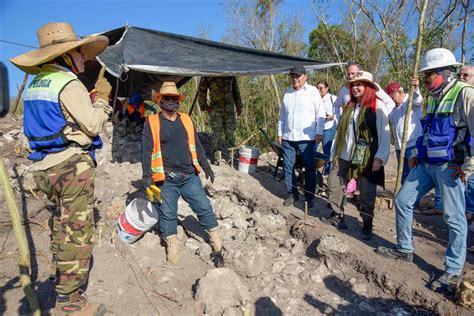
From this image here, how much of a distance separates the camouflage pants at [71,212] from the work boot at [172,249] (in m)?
1.31

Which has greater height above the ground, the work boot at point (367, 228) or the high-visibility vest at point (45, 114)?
the high-visibility vest at point (45, 114)

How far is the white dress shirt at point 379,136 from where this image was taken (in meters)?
3.88

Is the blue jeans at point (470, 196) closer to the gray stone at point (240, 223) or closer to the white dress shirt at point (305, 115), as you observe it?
the white dress shirt at point (305, 115)

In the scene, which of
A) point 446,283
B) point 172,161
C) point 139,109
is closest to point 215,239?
point 172,161

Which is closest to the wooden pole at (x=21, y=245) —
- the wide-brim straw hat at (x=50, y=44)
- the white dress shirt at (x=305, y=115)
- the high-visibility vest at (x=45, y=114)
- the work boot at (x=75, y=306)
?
the work boot at (x=75, y=306)

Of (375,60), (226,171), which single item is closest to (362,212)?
(226,171)

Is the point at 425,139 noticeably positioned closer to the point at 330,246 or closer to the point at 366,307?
the point at 330,246

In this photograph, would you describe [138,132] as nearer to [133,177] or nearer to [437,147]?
[133,177]

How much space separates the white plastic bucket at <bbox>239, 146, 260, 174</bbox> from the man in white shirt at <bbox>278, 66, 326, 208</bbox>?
140 centimetres

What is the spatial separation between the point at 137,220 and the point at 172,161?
0.90 meters

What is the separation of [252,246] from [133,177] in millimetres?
2645

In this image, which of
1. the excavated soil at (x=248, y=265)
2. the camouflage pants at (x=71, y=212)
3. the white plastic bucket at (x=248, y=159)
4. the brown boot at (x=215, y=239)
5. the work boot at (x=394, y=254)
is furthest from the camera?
the white plastic bucket at (x=248, y=159)

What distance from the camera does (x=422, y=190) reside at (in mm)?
3332

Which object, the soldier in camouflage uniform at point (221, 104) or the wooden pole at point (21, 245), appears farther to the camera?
the soldier in camouflage uniform at point (221, 104)
